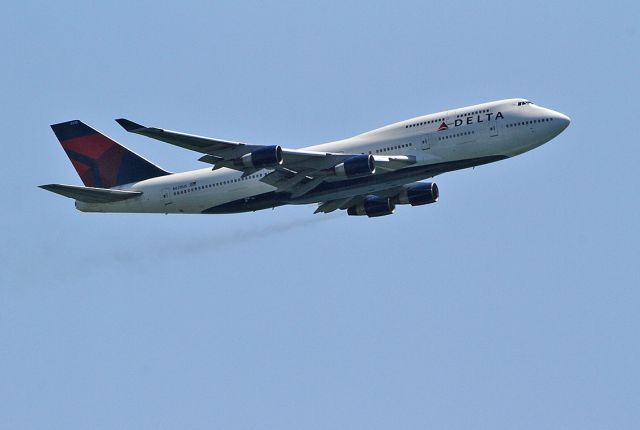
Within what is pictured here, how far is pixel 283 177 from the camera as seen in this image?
67938mm

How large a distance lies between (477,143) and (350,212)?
11.0 meters

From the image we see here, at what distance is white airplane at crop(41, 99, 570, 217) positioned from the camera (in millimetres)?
65500

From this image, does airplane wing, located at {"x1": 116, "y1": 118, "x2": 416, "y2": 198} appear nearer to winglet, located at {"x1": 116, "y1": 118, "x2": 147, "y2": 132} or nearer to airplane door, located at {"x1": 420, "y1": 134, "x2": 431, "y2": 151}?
winglet, located at {"x1": 116, "y1": 118, "x2": 147, "y2": 132}

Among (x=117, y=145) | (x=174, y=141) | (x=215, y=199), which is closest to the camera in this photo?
(x=174, y=141)

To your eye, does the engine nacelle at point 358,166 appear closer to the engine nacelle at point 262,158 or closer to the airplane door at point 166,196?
the engine nacelle at point 262,158

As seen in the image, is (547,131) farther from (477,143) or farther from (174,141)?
(174,141)

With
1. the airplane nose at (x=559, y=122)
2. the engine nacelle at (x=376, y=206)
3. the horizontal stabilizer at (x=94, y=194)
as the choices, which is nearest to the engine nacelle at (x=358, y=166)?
the engine nacelle at (x=376, y=206)

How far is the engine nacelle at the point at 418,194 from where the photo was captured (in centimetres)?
7300

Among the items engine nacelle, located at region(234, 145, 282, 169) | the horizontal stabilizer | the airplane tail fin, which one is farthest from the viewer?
the airplane tail fin

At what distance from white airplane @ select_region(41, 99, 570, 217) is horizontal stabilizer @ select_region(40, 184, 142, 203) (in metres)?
0.06

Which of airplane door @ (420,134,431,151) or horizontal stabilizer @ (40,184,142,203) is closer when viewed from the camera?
airplane door @ (420,134,431,151)

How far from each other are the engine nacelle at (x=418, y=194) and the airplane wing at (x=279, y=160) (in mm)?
6260

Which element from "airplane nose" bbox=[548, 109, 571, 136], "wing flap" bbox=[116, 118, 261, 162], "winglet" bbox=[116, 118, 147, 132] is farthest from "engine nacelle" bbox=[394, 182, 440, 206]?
"winglet" bbox=[116, 118, 147, 132]

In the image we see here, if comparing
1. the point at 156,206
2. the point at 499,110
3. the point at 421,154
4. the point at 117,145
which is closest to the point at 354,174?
the point at 421,154
